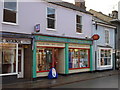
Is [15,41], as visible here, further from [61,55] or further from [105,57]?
[105,57]

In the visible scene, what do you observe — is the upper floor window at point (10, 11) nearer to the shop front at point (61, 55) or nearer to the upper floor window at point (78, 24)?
the shop front at point (61, 55)

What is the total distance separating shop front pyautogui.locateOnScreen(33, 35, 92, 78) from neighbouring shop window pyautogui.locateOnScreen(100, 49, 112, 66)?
2189 millimetres

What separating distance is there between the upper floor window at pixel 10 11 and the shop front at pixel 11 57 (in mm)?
1343

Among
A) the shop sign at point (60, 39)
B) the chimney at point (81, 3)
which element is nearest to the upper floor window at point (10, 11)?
the shop sign at point (60, 39)

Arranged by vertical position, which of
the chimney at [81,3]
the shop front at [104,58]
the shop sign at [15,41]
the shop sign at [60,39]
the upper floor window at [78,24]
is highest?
the chimney at [81,3]

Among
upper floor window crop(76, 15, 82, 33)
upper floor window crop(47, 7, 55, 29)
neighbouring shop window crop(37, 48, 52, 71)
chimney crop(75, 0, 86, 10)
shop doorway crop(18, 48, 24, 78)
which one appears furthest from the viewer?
chimney crop(75, 0, 86, 10)

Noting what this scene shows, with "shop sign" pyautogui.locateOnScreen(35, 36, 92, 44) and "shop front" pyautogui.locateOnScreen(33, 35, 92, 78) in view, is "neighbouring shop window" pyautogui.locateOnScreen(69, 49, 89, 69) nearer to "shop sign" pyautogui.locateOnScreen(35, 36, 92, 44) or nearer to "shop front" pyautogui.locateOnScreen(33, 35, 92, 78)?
"shop front" pyautogui.locateOnScreen(33, 35, 92, 78)

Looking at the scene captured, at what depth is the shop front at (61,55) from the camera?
14.1 meters

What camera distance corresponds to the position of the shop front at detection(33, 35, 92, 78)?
14118mm

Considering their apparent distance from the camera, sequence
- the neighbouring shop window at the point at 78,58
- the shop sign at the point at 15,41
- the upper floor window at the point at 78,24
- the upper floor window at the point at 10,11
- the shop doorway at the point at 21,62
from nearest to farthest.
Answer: the shop sign at the point at 15,41 → the upper floor window at the point at 10,11 → the shop doorway at the point at 21,62 → the neighbouring shop window at the point at 78,58 → the upper floor window at the point at 78,24

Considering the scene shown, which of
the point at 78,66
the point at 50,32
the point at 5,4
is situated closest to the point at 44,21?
the point at 50,32

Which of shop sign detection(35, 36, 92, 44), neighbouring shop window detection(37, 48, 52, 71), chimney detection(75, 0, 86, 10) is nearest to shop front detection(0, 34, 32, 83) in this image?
shop sign detection(35, 36, 92, 44)

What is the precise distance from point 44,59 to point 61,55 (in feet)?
5.92

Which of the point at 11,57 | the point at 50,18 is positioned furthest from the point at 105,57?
the point at 11,57
